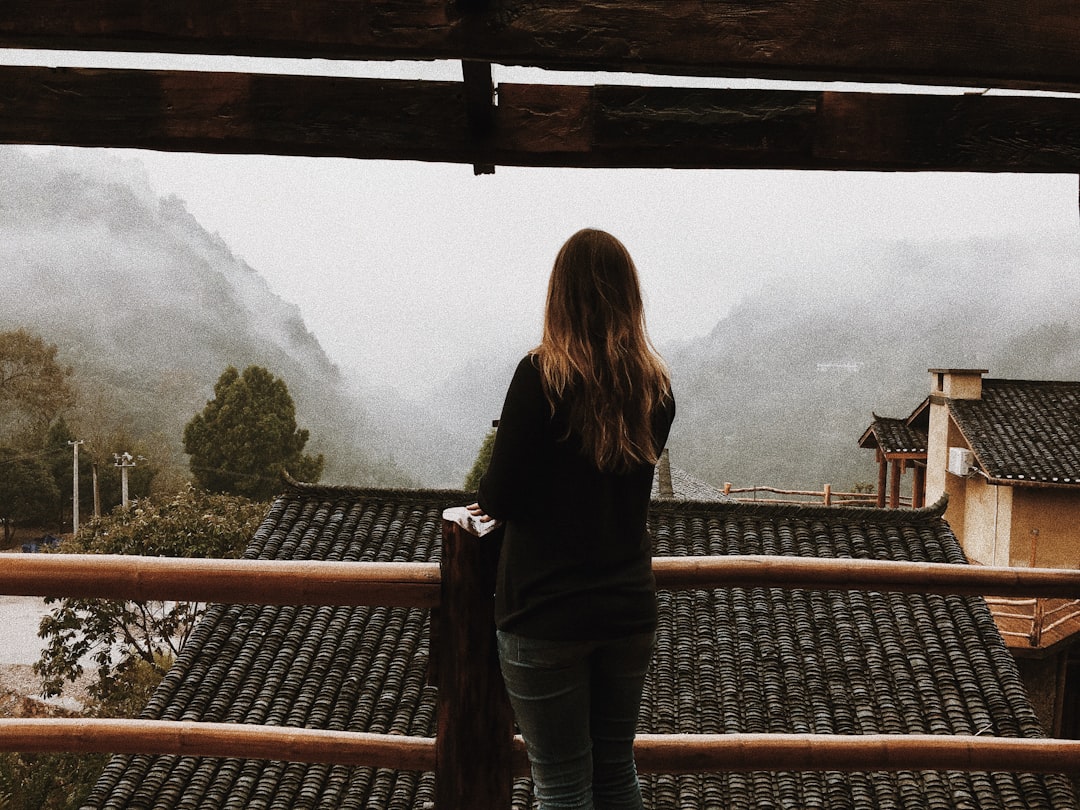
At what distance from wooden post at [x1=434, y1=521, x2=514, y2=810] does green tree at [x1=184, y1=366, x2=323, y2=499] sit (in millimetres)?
33332

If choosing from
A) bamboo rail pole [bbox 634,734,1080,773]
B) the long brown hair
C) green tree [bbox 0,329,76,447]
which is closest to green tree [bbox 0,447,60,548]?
green tree [bbox 0,329,76,447]

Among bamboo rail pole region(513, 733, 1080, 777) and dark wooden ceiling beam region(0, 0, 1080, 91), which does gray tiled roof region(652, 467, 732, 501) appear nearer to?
bamboo rail pole region(513, 733, 1080, 777)

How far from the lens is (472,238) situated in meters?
108

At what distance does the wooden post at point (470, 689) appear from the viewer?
1536mm

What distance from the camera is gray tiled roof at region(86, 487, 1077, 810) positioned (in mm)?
7355

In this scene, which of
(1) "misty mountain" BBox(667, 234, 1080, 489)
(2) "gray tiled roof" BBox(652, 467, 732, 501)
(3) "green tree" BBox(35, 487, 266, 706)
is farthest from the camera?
(1) "misty mountain" BBox(667, 234, 1080, 489)

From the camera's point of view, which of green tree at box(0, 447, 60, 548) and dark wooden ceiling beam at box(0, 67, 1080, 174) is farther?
green tree at box(0, 447, 60, 548)

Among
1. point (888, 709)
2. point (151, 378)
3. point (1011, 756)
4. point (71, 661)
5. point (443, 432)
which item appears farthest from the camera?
point (443, 432)

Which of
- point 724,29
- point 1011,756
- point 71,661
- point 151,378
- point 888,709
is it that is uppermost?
point 724,29

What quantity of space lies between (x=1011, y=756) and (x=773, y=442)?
238 ft

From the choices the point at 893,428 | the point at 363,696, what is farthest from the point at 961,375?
the point at 363,696

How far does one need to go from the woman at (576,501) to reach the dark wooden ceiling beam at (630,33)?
19.4 inches

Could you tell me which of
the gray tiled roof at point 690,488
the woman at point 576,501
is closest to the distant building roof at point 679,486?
the gray tiled roof at point 690,488

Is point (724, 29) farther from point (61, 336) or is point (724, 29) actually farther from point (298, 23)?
point (61, 336)
